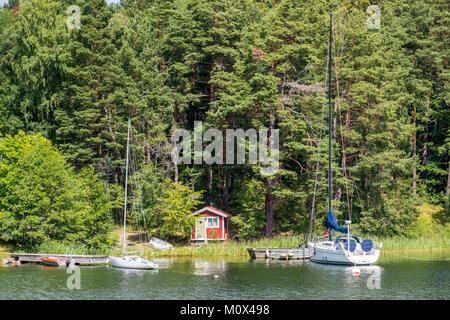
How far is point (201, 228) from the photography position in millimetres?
65062

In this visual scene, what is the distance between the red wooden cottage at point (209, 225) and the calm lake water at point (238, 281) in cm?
1075

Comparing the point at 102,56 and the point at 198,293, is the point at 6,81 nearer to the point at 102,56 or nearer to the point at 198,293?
the point at 102,56

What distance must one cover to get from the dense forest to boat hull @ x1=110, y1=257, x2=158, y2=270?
6.18m

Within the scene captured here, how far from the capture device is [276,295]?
39.8 metres

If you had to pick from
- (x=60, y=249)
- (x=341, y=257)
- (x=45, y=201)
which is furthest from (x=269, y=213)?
(x=45, y=201)

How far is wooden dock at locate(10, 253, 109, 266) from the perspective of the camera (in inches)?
2065

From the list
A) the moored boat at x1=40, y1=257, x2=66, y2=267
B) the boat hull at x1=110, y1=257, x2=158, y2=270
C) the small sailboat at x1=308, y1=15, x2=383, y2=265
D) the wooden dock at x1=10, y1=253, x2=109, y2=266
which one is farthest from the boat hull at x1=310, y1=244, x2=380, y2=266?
the moored boat at x1=40, y1=257, x2=66, y2=267

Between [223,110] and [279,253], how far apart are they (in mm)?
14573

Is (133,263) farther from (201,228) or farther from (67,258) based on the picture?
(201,228)

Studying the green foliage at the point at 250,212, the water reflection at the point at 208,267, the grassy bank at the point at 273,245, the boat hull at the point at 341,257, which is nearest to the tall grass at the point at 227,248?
the grassy bank at the point at 273,245

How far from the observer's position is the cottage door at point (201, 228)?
2554 inches
